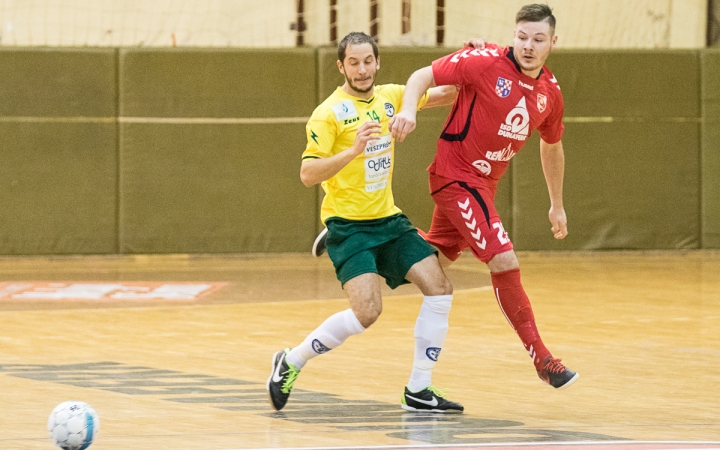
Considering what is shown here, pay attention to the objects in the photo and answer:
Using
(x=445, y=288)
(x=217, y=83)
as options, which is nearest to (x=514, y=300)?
(x=445, y=288)

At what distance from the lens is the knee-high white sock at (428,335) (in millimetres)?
6121

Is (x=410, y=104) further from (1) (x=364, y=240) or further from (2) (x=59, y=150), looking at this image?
(2) (x=59, y=150)

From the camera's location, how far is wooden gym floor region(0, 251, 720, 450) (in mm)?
5570

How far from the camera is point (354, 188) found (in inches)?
245

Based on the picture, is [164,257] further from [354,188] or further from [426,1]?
[354,188]

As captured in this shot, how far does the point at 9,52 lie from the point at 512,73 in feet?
30.3

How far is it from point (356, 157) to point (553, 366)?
4.67 ft

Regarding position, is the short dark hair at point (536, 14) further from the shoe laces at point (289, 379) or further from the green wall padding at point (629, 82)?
the green wall padding at point (629, 82)

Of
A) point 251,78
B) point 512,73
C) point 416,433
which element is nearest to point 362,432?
point 416,433

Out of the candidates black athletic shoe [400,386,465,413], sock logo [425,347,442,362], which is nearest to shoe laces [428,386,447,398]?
black athletic shoe [400,386,465,413]

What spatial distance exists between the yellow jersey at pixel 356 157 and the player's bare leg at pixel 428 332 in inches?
15.1

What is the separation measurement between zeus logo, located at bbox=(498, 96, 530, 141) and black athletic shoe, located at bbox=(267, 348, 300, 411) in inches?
64.2

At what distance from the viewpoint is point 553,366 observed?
241 inches

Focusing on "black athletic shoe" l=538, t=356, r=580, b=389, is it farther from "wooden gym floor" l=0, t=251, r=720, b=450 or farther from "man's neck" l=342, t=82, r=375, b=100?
"man's neck" l=342, t=82, r=375, b=100
